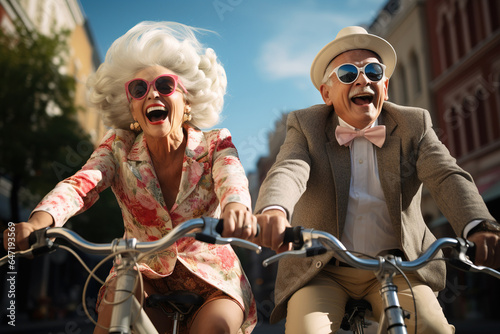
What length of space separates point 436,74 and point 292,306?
18.6 meters

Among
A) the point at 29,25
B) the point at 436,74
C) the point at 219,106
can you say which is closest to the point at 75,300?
the point at 29,25

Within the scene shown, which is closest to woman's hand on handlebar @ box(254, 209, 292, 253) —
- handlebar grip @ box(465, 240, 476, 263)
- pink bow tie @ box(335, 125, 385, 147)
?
handlebar grip @ box(465, 240, 476, 263)

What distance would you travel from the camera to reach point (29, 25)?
2119cm

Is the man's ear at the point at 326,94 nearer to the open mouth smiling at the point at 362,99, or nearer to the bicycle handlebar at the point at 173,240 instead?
the open mouth smiling at the point at 362,99

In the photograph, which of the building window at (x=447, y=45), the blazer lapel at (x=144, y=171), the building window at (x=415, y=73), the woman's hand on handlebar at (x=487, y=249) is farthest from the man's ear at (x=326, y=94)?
the building window at (x=415, y=73)

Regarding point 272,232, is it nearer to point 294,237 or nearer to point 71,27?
point 294,237

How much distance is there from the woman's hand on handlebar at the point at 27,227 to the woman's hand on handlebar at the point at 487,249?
1645 millimetres

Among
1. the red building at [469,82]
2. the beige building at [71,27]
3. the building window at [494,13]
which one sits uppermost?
the beige building at [71,27]

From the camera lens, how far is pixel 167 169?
9.20ft

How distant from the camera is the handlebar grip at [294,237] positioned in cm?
186

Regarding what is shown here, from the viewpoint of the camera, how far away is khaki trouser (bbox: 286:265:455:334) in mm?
2246

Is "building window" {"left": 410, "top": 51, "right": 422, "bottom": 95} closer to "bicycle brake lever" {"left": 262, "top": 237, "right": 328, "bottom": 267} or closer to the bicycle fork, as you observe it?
"bicycle brake lever" {"left": 262, "top": 237, "right": 328, "bottom": 267}

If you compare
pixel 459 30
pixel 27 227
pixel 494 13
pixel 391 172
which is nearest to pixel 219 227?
pixel 27 227

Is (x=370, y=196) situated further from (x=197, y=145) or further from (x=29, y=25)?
(x=29, y=25)
